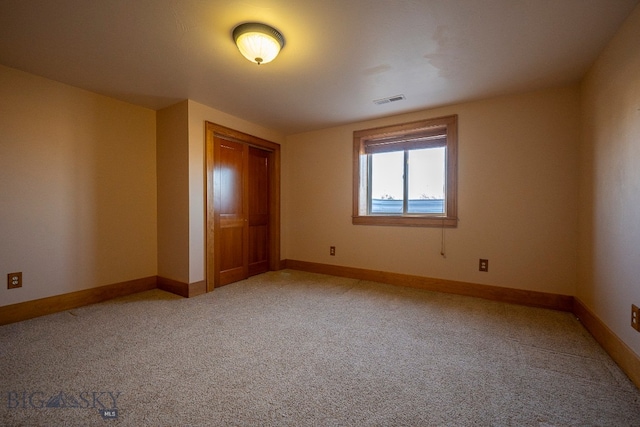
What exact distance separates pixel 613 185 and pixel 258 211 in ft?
12.7

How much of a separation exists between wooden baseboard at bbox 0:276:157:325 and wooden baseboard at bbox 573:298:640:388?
4398 millimetres

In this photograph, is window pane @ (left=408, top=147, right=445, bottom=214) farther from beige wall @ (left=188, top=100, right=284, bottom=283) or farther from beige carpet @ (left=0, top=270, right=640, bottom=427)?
beige wall @ (left=188, top=100, right=284, bottom=283)

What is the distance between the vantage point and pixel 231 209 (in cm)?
363

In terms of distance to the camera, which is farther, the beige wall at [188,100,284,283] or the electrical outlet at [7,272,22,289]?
the beige wall at [188,100,284,283]

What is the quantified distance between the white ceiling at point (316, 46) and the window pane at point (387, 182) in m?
0.90

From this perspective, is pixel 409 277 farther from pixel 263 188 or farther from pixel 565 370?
pixel 263 188

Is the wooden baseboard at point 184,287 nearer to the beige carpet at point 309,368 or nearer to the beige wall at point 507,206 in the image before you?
the beige carpet at point 309,368

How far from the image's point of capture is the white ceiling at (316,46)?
5.40 feet

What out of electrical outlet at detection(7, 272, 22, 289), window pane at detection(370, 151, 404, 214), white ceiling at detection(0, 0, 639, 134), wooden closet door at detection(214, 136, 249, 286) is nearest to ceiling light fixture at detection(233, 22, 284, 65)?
white ceiling at detection(0, 0, 639, 134)

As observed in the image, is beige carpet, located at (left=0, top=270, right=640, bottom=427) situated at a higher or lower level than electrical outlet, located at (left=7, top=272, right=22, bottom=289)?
lower

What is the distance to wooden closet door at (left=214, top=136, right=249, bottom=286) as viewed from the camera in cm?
344

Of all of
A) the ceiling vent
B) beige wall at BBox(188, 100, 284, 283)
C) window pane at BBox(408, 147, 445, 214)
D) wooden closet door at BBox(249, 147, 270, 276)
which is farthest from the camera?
wooden closet door at BBox(249, 147, 270, 276)

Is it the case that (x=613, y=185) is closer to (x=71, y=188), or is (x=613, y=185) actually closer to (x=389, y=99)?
(x=389, y=99)

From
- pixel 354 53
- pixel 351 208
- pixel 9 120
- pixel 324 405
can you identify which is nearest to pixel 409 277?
pixel 351 208
